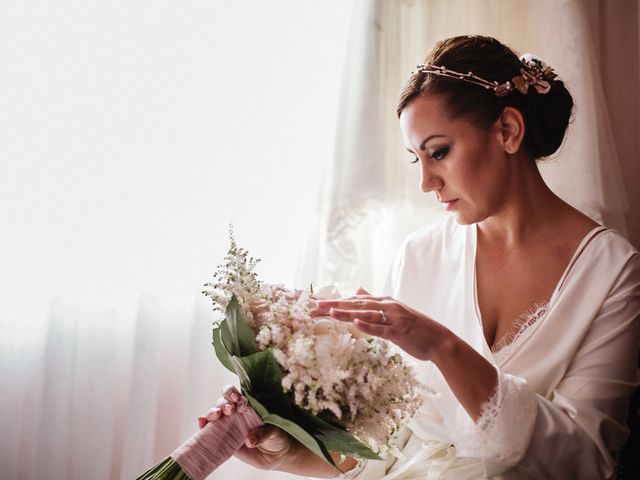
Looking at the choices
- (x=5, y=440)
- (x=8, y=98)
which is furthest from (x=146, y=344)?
(x=8, y=98)

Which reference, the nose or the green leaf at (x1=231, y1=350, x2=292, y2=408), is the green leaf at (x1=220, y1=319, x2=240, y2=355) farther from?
the nose

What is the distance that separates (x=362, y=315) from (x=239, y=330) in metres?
0.19

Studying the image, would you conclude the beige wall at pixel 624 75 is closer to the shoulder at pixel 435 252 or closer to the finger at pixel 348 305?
the shoulder at pixel 435 252

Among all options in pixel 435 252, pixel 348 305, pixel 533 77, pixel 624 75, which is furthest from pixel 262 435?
pixel 624 75

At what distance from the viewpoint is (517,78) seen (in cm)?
126

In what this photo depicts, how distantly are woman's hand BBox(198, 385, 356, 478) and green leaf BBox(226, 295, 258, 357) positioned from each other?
0.33 ft

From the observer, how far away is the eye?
4.04 feet

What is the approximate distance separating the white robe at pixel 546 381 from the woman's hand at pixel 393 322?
0.43ft

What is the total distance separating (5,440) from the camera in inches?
63.9

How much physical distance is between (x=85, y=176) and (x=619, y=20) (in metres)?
1.54

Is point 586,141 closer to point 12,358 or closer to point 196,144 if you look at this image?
point 196,144

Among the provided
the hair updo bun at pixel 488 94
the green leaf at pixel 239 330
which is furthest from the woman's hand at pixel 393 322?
the hair updo bun at pixel 488 94

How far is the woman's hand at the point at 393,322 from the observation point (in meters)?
0.94

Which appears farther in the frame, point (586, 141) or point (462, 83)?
point (586, 141)
